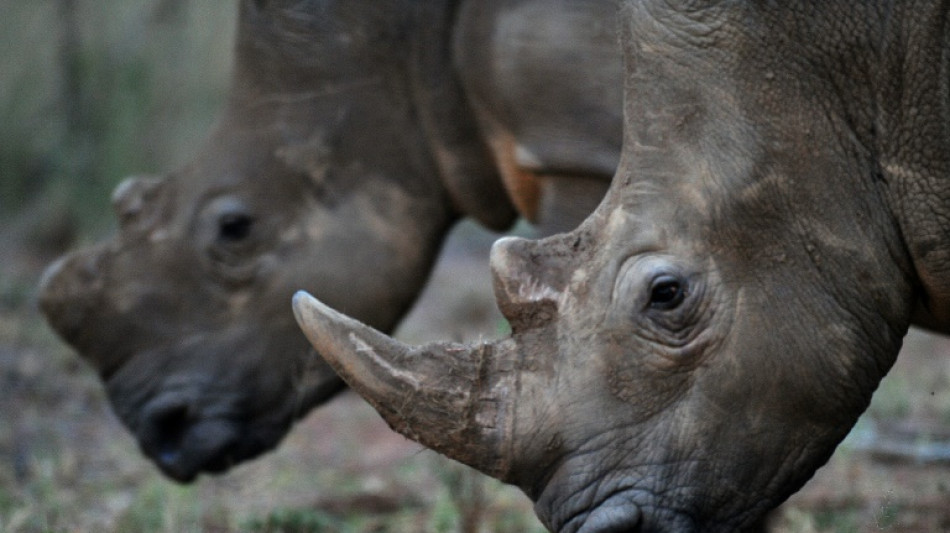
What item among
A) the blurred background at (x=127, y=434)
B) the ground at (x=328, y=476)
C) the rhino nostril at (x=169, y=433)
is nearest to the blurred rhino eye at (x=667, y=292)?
the ground at (x=328, y=476)

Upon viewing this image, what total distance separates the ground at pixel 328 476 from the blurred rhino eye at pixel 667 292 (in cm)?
50

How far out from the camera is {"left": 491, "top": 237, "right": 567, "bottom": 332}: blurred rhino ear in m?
3.30

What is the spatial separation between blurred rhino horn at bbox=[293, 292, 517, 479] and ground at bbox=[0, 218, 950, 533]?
286 mm

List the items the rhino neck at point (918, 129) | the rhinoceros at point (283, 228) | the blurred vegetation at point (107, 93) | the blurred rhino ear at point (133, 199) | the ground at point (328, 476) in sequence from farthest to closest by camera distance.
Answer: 1. the blurred vegetation at point (107, 93)
2. the blurred rhino ear at point (133, 199)
3. the rhinoceros at point (283, 228)
4. the ground at point (328, 476)
5. the rhino neck at point (918, 129)

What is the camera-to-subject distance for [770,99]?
325 centimetres

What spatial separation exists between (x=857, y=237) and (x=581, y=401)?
2.32 feet

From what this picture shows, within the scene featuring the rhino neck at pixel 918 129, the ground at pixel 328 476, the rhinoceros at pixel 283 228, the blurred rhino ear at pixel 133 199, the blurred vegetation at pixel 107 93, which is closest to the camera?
the rhino neck at pixel 918 129

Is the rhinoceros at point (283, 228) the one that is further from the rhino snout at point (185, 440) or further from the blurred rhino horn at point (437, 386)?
the blurred rhino horn at point (437, 386)

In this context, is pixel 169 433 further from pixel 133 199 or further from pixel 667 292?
pixel 667 292

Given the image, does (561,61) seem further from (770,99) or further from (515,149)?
(770,99)

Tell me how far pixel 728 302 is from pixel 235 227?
217 cm

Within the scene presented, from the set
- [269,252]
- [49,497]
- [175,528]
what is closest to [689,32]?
[269,252]

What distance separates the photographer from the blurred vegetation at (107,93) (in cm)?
971

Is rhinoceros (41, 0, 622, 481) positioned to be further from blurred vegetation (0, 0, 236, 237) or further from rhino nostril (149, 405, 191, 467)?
blurred vegetation (0, 0, 236, 237)
